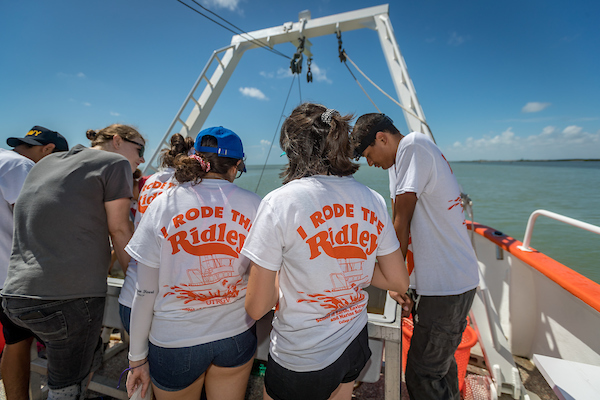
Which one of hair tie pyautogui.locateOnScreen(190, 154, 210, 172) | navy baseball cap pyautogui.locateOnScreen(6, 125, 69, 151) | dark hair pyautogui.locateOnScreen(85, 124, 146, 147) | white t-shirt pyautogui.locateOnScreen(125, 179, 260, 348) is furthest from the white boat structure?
navy baseball cap pyautogui.locateOnScreen(6, 125, 69, 151)

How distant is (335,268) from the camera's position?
3.09 ft

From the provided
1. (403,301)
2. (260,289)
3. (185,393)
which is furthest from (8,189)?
(403,301)

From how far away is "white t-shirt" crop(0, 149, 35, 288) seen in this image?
5.27 feet

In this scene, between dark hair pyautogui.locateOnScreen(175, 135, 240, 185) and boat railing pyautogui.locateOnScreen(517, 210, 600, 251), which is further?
boat railing pyautogui.locateOnScreen(517, 210, 600, 251)

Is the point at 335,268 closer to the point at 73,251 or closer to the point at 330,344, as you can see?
the point at 330,344

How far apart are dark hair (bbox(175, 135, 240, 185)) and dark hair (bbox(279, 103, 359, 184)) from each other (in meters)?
0.30

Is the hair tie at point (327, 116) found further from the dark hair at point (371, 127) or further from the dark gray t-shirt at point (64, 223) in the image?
the dark gray t-shirt at point (64, 223)

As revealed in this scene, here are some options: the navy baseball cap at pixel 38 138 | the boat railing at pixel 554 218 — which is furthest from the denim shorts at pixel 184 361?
the boat railing at pixel 554 218

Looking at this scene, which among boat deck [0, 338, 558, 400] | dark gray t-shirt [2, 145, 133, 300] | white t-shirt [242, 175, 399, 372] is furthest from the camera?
boat deck [0, 338, 558, 400]

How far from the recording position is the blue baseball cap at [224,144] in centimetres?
115

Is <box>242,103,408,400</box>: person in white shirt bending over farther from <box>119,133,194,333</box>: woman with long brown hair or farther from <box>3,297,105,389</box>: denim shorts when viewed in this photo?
<box>3,297,105,389</box>: denim shorts

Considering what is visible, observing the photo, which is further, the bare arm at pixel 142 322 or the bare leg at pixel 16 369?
the bare leg at pixel 16 369

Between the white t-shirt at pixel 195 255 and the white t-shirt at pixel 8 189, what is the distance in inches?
44.8

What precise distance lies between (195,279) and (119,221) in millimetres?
606
